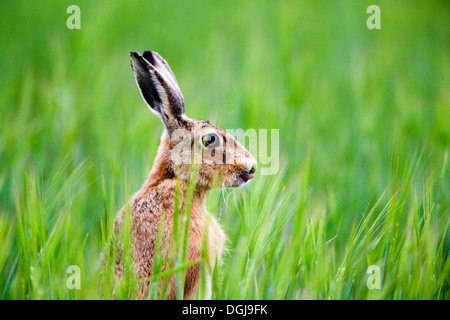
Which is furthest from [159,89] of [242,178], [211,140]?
[242,178]

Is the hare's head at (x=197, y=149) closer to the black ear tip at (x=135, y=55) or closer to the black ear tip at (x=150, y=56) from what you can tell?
the black ear tip at (x=150, y=56)

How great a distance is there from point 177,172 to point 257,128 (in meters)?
0.65

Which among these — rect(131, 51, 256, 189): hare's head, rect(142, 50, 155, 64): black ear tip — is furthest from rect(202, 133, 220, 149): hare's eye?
rect(142, 50, 155, 64): black ear tip

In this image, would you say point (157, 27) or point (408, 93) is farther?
point (157, 27)

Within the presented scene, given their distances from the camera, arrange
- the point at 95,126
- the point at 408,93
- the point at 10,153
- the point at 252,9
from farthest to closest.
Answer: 1. the point at 252,9
2. the point at 408,93
3. the point at 95,126
4. the point at 10,153

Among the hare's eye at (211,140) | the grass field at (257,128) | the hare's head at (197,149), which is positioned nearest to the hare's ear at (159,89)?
the hare's head at (197,149)

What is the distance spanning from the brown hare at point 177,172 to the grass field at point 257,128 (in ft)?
0.23

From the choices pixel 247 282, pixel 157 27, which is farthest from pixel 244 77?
pixel 247 282

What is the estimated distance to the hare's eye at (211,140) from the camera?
171 centimetres

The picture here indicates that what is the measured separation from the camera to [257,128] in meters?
2.26

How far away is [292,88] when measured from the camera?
2.42 meters

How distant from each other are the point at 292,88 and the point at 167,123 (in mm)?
904

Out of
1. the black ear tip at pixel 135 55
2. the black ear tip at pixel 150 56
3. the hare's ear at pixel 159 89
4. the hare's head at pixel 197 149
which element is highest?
the black ear tip at pixel 150 56
